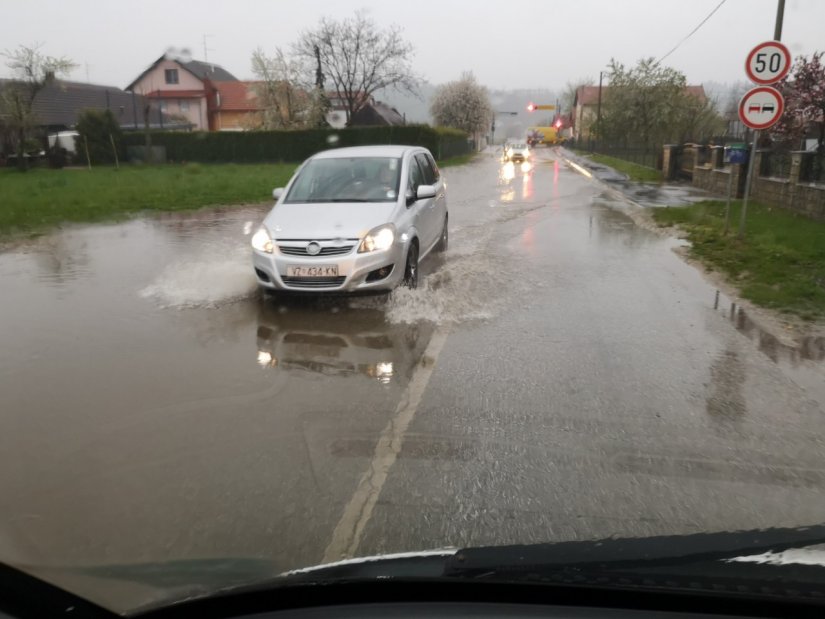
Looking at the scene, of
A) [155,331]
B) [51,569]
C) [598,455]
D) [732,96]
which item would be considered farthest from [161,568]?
[732,96]

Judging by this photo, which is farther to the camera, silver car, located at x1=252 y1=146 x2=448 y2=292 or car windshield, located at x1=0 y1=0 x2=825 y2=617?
silver car, located at x1=252 y1=146 x2=448 y2=292

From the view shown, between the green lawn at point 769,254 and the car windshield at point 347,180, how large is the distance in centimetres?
450

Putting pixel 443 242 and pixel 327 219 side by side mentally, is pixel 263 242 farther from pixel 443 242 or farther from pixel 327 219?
pixel 443 242

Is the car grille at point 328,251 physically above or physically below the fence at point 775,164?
below

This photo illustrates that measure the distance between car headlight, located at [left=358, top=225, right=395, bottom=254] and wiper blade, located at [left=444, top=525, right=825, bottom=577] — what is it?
5.75 meters

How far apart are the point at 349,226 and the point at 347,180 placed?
148cm

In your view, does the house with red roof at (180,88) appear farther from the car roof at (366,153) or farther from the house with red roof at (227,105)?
the car roof at (366,153)

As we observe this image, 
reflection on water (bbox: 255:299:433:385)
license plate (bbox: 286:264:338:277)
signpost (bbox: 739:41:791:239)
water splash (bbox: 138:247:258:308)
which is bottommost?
water splash (bbox: 138:247:258:308)

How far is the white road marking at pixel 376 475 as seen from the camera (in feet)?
10.4

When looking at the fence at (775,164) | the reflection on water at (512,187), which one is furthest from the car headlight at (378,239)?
the reflection on water at (512,187)

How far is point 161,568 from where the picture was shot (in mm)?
2893

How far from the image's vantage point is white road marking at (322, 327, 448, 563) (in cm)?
318

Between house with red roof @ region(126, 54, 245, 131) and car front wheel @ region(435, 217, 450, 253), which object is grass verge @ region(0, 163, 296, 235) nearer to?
car front wheel @ region(435, 217, 450, 253)

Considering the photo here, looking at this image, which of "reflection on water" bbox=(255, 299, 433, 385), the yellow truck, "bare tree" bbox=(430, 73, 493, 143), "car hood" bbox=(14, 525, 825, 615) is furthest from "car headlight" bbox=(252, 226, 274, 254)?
the yellow truck
